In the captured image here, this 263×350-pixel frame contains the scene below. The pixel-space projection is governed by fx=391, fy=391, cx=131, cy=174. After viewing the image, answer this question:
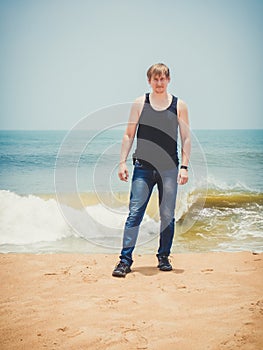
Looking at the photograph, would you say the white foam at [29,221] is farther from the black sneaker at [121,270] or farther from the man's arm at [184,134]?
the man's arm at [184,134]

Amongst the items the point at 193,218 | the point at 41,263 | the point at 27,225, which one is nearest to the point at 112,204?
the point at 193,218

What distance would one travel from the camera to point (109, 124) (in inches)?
195

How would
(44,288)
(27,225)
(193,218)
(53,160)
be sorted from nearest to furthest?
1. (44,288)
2. (27,225)
3. (193,218)
4. (53,160)

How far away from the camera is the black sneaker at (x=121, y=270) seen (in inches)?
142

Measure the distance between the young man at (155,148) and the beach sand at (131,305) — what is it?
451 mm

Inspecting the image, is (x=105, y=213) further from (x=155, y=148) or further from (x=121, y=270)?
(x=155, y=148)

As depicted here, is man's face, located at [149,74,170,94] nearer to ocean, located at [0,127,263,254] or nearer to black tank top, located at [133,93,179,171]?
black tank top, located at [133,93,179,171]

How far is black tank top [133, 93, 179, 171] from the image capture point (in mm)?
3570

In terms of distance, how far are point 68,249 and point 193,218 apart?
11.5 ft

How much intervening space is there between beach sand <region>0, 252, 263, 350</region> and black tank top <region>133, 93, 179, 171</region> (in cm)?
108

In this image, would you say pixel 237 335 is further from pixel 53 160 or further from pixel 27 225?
pixel 53 160

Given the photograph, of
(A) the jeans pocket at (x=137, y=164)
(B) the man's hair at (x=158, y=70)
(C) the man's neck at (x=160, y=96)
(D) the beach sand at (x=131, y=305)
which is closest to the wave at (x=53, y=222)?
(D) the beach sand at (x=131, y=305)

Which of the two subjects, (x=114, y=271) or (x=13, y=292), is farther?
(x=114, y=271)

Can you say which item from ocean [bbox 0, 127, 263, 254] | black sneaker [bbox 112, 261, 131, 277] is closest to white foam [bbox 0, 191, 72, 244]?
ocean [bbox 0, 127, 263, 254]
